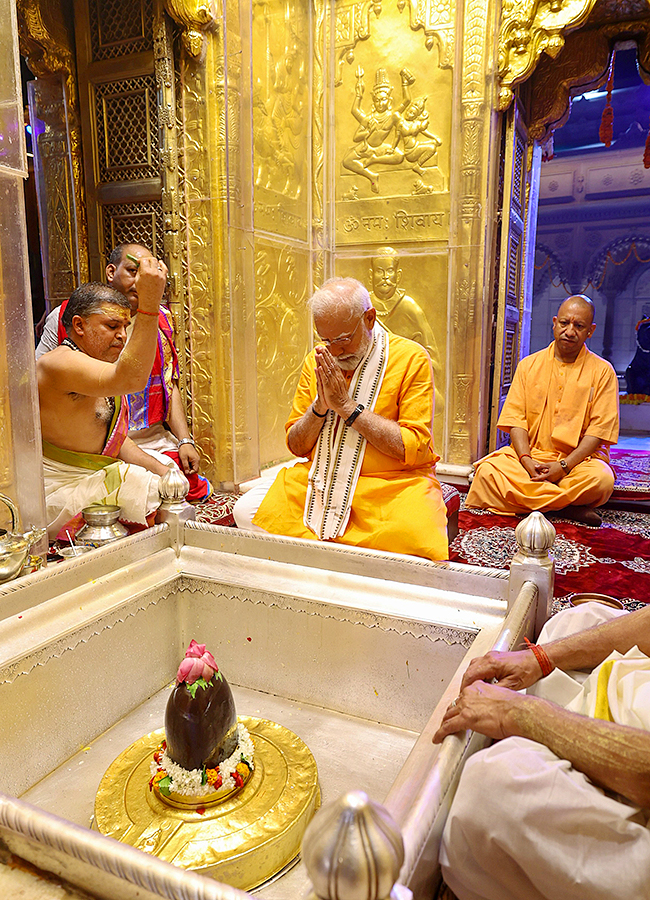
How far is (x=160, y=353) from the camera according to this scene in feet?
13.9

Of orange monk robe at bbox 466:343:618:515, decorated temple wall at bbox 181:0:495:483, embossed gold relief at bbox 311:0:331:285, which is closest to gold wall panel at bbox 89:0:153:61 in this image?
decorated temple wall at bbox 181:0:495:483

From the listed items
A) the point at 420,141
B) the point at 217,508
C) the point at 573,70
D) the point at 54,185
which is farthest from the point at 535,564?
the point at 573,70

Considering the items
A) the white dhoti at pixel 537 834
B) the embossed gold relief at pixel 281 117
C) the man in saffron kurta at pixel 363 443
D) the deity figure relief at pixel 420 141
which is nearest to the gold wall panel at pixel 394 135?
the deity figure relief at pixel 420 141

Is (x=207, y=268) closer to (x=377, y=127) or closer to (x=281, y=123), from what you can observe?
(x=281, y=123)

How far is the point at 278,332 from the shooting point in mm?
5305

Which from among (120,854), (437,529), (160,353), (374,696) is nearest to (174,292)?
(160,353)

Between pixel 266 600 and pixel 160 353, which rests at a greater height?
pixel 160 353

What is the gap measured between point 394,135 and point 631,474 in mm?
3586

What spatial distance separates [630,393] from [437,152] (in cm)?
714

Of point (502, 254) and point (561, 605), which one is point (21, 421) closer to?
point (561, 605)

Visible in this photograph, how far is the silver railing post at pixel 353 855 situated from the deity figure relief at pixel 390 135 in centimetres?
527

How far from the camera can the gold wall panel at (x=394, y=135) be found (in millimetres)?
5113

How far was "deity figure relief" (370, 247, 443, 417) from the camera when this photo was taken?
539cm

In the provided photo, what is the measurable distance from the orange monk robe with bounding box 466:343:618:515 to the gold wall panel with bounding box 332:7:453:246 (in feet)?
4.96
